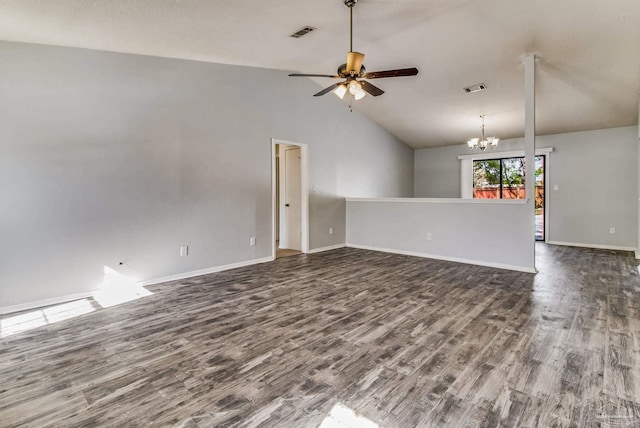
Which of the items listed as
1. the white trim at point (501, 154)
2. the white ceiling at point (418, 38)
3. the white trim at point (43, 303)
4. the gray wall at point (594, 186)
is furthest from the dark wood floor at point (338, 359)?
the white trim at point (501, 154)

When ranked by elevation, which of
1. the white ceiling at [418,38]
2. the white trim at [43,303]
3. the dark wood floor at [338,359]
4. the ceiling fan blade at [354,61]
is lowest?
the dark wood floor at [338,359]

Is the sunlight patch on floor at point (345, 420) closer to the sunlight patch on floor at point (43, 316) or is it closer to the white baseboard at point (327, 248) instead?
the sunlight patch on floor at point (43, 316)

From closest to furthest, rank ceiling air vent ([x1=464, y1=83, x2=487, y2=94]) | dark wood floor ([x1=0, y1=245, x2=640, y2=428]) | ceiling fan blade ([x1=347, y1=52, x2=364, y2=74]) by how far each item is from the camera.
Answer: dark wood floor ([x1=0, y1=245, x2=640, y2=428]), ceiling fan blade ([x1=347, y1=52, x2=364, y2=74]), ceiling air vent ([x1=464, y1=83, x2=487, y2=94])

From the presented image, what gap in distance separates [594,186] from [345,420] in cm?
745

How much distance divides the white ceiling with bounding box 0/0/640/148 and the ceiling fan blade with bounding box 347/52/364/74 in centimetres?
61

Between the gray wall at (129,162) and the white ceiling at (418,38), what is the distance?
0.28m

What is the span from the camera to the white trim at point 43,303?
3.01 metres

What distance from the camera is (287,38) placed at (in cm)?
376

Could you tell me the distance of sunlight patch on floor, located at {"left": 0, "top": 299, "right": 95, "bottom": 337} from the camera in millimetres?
2672

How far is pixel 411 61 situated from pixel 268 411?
4.74 meters

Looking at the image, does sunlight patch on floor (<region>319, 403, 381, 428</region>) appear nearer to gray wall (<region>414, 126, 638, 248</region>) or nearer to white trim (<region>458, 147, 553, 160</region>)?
gray wall (<region>414, 126, 638, 248</region>)

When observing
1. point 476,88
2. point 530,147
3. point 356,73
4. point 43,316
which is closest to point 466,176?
point 476,88

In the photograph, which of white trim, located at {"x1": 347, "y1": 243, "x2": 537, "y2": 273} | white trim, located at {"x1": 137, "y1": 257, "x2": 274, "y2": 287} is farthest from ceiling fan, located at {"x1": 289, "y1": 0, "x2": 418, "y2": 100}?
white trim, located at {"x1": 347, "y1": 243, "x2": 537, "y2": 273}

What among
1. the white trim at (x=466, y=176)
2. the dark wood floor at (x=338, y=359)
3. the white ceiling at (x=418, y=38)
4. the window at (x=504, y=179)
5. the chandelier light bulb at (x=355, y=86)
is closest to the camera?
the dark wood floor at (x=338, y=359)
